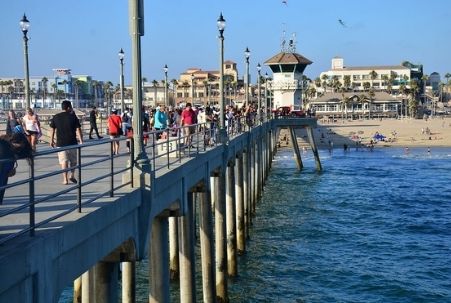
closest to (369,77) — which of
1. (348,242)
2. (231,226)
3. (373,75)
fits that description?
(373,75)

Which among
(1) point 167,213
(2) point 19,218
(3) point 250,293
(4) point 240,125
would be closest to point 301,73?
(4) point 240,125

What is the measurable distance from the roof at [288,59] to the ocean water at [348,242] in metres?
16.0

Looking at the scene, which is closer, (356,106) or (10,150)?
(10,150)

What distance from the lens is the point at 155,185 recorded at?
9875 mm

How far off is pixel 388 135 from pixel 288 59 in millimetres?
35987

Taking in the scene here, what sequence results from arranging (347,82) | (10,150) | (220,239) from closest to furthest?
(10,150) < (220,239) < (347,82)

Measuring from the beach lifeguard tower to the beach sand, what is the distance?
21162mm

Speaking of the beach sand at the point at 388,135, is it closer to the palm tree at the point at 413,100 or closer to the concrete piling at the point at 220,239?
the palm tree at the point at 413,100

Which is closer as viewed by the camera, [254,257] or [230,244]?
[230,244]

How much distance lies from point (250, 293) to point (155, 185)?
993 centimetres

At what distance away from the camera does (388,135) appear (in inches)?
3760

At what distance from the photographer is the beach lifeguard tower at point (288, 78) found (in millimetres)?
63656

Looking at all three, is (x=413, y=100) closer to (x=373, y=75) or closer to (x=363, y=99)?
(x=363, y=99)

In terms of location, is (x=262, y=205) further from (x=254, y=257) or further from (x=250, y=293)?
(x=250, y=293)
